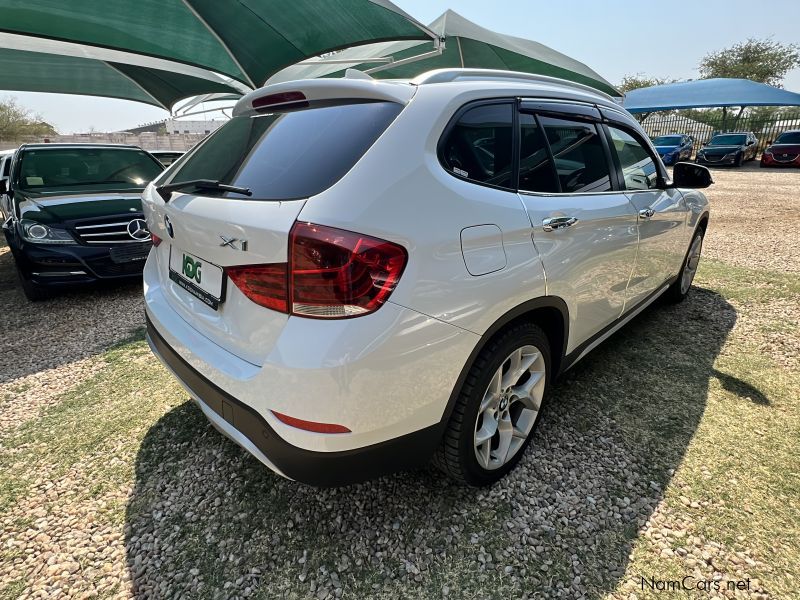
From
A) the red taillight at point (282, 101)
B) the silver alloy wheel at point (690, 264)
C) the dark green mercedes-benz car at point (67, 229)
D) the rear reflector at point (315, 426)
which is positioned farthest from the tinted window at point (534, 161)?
the dark green mercedes-benz car at point (67, 229)

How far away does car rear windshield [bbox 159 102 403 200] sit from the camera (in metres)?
1.48

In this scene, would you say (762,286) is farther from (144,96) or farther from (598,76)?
(144,96)

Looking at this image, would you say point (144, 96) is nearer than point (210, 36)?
No

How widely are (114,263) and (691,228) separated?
214 inches

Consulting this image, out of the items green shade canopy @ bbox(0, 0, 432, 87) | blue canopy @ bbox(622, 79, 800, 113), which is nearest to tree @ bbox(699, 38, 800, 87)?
blue canopy @ bbox(622, 79, 800, 113)

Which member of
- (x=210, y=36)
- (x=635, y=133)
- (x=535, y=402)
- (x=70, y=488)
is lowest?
(x=70, y=488)

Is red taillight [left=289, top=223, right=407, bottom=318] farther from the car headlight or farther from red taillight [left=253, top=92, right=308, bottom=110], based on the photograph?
the car headlight

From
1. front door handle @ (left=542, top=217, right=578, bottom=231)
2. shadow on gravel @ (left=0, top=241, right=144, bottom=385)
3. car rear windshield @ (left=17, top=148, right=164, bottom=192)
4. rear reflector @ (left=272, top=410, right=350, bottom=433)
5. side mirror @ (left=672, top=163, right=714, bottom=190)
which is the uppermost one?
side mirror @ (left=672, top=163, right=714, bottom=190)

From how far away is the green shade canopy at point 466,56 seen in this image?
12.9 m

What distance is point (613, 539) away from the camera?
1810 mm

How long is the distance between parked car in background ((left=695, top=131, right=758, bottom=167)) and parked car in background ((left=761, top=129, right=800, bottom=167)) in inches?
39.9

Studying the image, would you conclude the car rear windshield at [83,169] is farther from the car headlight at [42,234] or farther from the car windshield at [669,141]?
the car windshield at [669,141]

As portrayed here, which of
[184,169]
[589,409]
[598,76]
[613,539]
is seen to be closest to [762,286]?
[589,409]

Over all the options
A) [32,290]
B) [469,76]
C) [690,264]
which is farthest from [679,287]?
[32,290]
